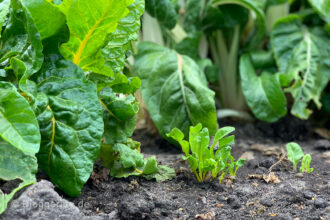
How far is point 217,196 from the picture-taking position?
1.80m

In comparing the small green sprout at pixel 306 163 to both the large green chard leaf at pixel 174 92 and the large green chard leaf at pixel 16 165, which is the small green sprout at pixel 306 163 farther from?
the large green chard leaf at pixel 16 165

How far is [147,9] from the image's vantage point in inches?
111

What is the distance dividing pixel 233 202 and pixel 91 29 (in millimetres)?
921

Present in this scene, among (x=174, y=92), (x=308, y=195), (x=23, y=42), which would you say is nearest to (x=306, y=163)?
(x=308, y=195)

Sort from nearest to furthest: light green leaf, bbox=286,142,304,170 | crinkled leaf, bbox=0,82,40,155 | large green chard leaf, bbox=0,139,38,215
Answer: crinkled leaf, bbox=0,82,40,155
large green chard leaf, bbox=0,139,38,215
light green leaf, bbox=286,142,304,170

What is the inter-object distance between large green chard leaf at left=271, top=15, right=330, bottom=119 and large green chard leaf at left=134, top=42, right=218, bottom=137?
728 mm

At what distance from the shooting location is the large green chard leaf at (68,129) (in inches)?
65.2

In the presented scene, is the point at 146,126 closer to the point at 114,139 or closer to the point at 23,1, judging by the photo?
the point at 114,139

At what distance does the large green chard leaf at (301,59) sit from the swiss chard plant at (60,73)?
4.94 feet

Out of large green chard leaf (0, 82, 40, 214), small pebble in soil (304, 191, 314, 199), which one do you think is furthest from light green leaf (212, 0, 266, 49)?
large green chard leaf (0, 82, 40, 214)

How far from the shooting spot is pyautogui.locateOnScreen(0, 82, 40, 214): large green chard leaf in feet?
4.56

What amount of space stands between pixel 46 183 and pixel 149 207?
405 mm

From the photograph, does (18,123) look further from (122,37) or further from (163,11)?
(163,11)

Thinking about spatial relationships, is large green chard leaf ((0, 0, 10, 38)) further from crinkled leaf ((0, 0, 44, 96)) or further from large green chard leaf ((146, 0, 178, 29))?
large green chard leaf ((146, 0, 178, 29))
